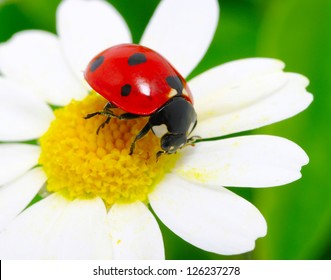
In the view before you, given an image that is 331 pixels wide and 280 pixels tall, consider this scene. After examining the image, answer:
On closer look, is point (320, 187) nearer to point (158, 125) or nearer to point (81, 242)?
point (158, 125)

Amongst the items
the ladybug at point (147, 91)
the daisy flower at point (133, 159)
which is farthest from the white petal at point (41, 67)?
the ladybug at point (147, 91)

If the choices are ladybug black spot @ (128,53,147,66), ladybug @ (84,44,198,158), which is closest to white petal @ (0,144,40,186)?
ladybug @ (84,44,198,158)

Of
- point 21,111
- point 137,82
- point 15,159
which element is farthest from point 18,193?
point 137,82

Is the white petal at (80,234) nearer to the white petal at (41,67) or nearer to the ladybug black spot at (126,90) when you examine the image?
the ladybug black spot at (126,90)

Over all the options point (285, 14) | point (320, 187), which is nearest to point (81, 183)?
point (320, 187)

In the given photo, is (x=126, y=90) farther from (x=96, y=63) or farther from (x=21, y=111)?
(x=21, y=111)

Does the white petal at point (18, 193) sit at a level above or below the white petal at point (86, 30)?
below
